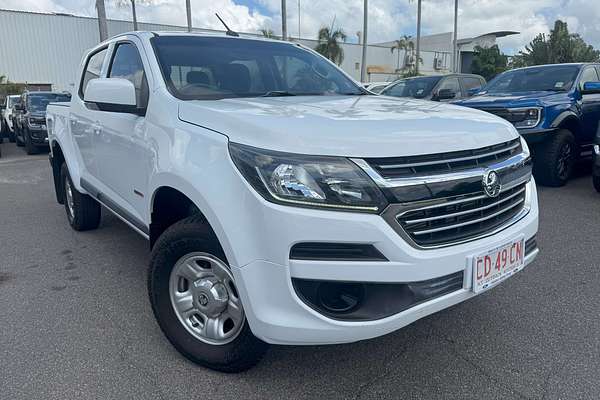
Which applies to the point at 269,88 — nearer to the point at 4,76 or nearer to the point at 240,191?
the point at 240,191

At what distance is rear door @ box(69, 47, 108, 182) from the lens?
12.3 feet

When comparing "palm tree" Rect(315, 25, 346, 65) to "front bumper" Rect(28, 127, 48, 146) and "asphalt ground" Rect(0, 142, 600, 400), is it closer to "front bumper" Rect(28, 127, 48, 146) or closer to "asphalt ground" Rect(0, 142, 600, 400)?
"front bumper" Rect(28, 127, 48, 146)

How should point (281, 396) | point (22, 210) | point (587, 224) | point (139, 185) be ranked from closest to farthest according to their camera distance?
point (281, 396)
point (139, 185)
point (587, 224)
point (22, 210)

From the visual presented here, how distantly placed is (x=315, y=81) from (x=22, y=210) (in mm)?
4544

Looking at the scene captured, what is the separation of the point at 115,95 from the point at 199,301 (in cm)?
126

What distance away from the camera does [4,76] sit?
29984mm

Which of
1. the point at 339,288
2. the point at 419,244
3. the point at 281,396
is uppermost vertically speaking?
the point at 419,244

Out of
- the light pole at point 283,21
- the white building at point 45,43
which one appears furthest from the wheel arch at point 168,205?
the white building at point 45,43

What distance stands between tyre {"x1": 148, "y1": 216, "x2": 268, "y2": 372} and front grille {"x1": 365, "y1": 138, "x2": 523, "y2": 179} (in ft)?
2.65

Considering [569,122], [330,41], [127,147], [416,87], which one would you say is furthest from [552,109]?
[330,41]

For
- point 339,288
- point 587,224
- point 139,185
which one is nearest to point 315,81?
point 139,185

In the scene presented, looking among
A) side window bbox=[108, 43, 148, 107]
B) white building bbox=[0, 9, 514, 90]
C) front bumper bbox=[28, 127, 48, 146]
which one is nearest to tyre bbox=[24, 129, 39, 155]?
front bumper bbox=[28, 127, 48, 146]

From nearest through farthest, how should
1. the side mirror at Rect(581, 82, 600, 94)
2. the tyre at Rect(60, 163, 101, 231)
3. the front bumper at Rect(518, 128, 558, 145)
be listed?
the tyre at Rect(60, 163, 101, 231) → the front bumper at Rect(518, 128, 558, 145) → the side mirror at Rect(581, 82, 600, 94)

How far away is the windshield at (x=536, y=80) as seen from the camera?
6.78 metres
